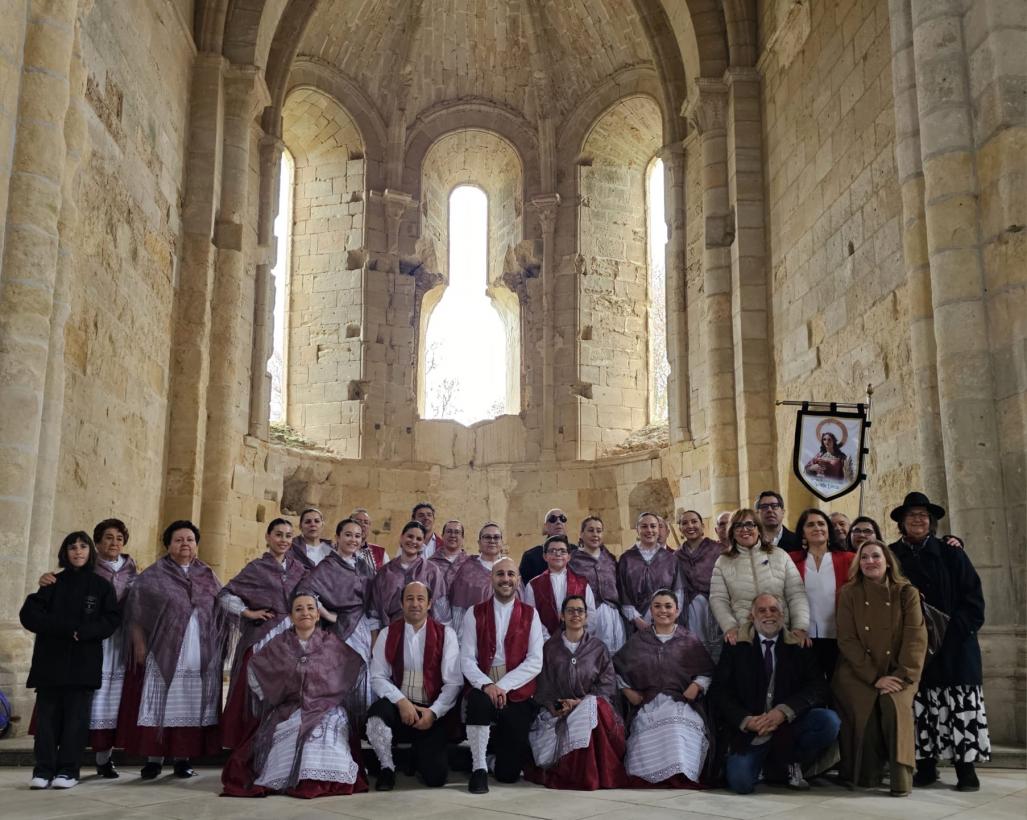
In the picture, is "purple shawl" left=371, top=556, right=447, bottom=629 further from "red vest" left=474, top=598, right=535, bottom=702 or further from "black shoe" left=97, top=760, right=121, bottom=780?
"black shoe" left=97, top=760, right=121, bottom=780

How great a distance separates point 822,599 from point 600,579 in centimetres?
165

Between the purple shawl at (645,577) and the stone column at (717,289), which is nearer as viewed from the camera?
the purple shawl at (645,577)

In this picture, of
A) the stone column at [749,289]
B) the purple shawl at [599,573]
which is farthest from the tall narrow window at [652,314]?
the purple shawl at [599,573]

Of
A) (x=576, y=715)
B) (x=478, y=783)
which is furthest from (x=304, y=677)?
(x=576, y=715)

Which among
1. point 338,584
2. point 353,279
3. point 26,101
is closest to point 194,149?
point 353,279

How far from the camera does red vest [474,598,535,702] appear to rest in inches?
255

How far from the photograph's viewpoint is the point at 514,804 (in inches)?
211

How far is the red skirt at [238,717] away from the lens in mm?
6270

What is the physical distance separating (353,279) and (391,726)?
11.9 metres

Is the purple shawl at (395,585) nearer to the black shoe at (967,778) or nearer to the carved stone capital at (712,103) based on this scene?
the black shoe at (967,778)

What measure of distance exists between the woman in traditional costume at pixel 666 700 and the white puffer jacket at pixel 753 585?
27cm

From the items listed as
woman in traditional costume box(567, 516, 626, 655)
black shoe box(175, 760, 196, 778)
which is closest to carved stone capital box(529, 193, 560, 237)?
woman in traditional costume box(567, 516, 626, 655)

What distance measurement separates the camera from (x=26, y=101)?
770 cm

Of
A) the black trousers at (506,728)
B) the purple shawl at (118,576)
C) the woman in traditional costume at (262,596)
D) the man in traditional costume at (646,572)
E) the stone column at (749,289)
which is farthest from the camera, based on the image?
the stone column at (749,289)
